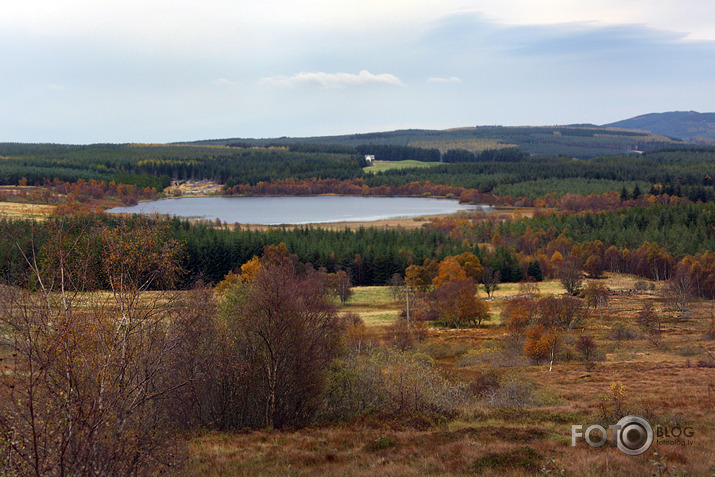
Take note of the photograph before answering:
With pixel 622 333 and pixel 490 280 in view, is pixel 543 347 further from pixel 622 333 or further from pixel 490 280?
pixel 490 280

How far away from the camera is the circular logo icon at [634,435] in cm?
1356

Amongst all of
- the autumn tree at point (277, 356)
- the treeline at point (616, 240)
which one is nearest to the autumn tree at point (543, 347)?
the autumn tree at point (277, 356)

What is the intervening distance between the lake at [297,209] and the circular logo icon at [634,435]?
4644 inches

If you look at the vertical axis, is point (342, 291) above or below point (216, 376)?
below

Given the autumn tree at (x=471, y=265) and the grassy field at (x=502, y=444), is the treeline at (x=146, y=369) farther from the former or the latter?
the autumn tree at (x=471, y=265)

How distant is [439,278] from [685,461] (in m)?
61.5

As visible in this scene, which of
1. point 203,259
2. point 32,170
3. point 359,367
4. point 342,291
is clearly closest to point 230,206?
point 32,170

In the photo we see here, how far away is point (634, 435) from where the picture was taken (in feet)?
47.7

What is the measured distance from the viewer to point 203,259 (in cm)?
8306

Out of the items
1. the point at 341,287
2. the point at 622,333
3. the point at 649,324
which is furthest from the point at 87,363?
the point at 341,287

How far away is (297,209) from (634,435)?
161421 millimetres

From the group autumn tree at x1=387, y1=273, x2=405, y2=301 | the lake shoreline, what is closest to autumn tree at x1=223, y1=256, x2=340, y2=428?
autumn tree at x1=387, y1=273, x2=405, y2=301

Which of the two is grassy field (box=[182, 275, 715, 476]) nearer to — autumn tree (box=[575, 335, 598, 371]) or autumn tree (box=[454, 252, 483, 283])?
autumn tree (box=[575, 335, 598, 371])

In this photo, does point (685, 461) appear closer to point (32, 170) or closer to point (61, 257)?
point (61, 257)
